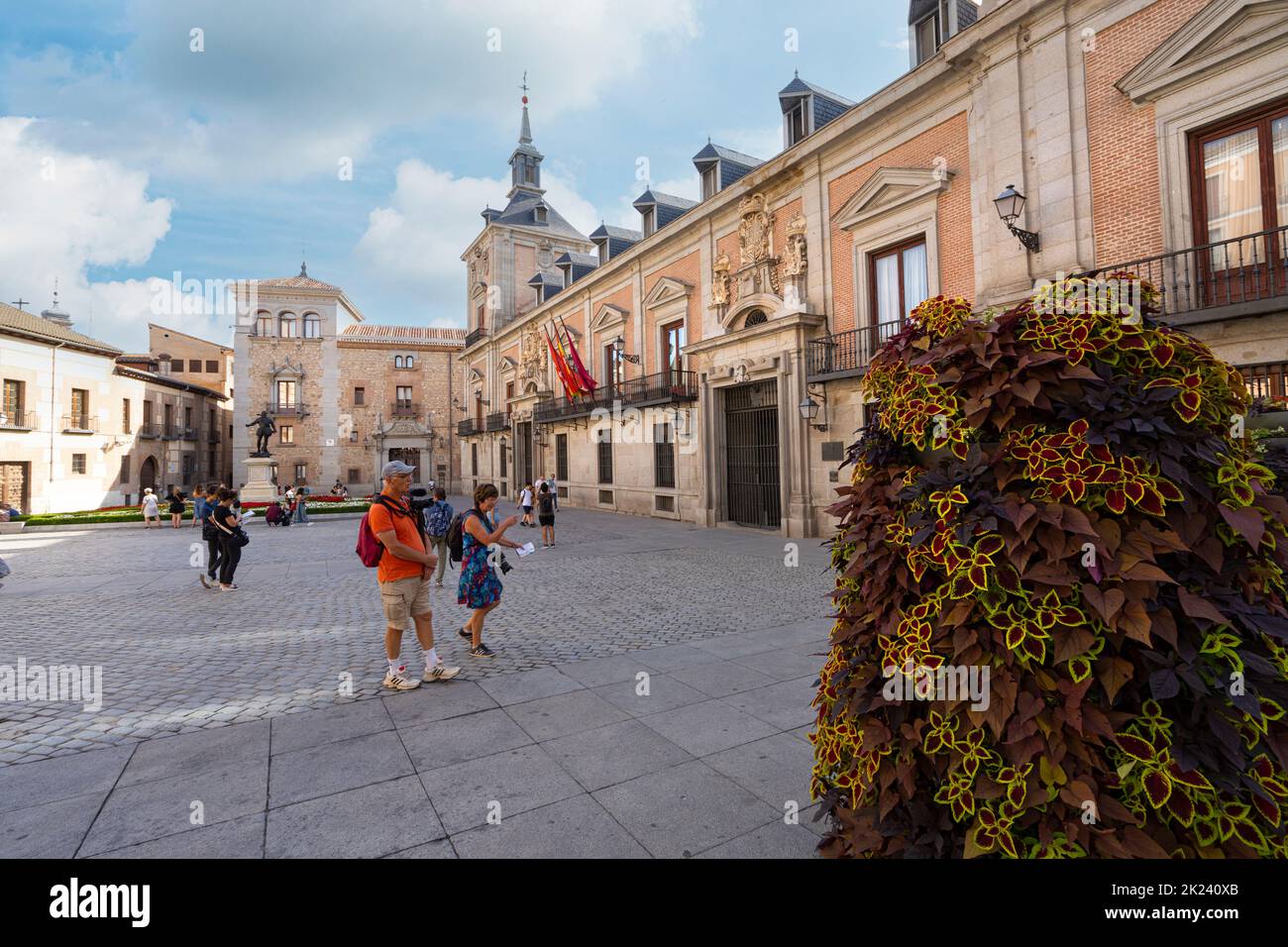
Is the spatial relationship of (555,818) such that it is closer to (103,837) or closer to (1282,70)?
(103,837)

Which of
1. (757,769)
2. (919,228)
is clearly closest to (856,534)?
(757,769)

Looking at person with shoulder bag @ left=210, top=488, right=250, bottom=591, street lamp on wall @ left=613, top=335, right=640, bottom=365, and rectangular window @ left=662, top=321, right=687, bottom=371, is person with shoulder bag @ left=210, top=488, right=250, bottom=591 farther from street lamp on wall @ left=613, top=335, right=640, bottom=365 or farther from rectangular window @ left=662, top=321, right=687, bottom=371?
street lamp on wall @ left=613, top=335, right=640, bottom=365

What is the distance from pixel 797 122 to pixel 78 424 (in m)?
33.5

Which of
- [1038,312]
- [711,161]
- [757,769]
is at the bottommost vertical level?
[757,769]

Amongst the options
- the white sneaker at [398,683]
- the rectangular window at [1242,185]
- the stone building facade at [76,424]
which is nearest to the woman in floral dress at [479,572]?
the white sneaker at [398,683]

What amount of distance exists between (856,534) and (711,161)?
2016 cm

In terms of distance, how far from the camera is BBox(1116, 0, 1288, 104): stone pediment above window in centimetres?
842

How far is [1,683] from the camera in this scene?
5.24 meters

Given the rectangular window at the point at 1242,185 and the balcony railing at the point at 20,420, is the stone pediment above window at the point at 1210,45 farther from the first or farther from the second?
the balcony railing at the point at 20,420

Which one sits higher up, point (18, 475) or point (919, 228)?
point (919, 228)

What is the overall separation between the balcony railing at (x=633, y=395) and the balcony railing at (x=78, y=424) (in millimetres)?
20728

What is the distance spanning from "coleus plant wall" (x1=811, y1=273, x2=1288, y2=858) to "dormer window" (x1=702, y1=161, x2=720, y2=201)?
1927 cm

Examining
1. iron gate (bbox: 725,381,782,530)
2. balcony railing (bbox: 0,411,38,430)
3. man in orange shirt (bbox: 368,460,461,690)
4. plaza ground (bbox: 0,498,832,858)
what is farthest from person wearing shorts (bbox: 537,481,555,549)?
balcony railing (bbox: 0,411,38,430)

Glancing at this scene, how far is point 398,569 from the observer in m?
4.91
